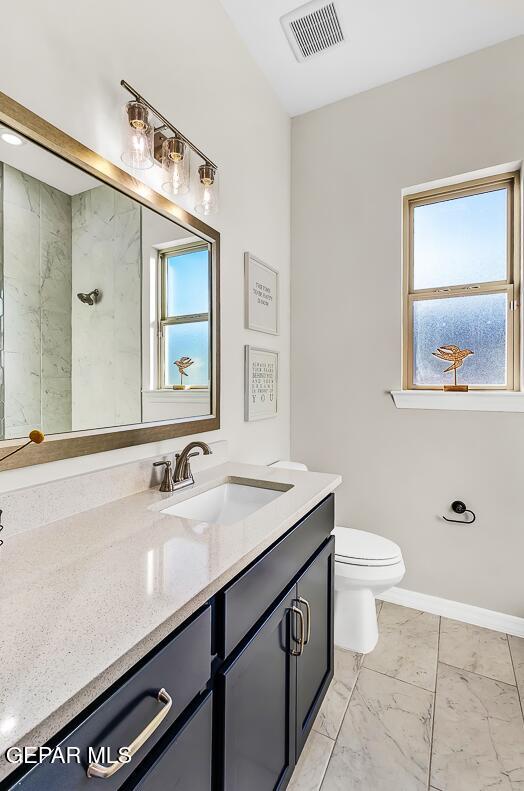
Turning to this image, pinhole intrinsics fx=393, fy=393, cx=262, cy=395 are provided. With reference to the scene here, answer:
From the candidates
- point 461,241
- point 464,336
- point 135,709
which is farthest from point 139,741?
point 461,241

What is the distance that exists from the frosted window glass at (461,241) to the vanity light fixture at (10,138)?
6.31ft

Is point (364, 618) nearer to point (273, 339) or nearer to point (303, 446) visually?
point (303, 446)

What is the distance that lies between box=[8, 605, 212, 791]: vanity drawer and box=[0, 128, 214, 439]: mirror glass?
24.6 inches

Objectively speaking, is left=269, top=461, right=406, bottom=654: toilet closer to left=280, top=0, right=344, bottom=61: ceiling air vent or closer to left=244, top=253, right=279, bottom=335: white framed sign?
left=244, top=253, right=279, bottom=335: white framed sign

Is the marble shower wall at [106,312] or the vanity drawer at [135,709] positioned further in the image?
the marble shower wall at [106,312]

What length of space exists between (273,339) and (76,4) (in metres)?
1.53

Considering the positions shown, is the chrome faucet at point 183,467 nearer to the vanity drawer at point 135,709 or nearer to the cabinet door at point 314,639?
the cabinet door at point 314,639

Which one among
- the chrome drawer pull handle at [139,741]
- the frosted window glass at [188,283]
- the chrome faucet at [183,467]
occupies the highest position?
the frosted window glass at [188,283]

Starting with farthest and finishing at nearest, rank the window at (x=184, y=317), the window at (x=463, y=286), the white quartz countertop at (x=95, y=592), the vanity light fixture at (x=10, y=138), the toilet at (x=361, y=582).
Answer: the window at (x=463, y=286) → the toilet at (x=361, y=582) → the window at (x=184, y=317) → the vanity light fixture at (x=10, y=138) → the white quartz countertop at (x=95, y=592)

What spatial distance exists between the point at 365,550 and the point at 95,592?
1.39 metres

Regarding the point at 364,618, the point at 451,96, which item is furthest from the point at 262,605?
the point at 451,96

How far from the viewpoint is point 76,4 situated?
1.10 metres

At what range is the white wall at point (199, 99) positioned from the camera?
102 centimetres

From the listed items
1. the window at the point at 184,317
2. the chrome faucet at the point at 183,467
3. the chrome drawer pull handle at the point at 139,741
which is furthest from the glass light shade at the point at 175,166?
the chrome drawer pull handle at the point at 139,741
